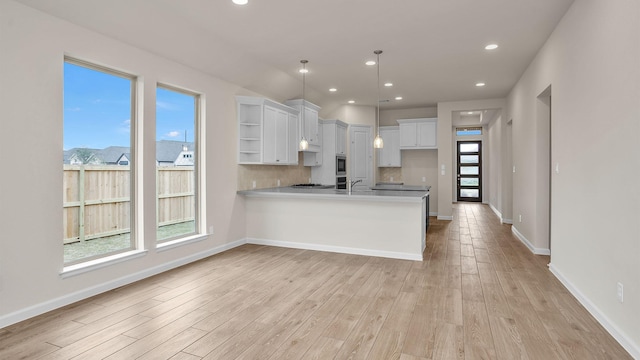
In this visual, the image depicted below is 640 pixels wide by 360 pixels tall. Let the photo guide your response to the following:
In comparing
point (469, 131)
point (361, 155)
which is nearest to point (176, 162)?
point (361, 155)

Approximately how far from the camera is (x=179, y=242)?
4.33 metres

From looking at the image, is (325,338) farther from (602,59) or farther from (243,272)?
(602,59)

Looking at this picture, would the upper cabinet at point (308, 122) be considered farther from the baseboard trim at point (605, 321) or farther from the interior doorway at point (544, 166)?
the baseboard trim at point (605, 321)

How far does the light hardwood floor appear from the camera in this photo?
7.41ft

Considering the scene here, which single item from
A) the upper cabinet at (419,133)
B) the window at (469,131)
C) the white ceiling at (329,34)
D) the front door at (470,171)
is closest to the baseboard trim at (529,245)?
the white ceiling at (329,34)

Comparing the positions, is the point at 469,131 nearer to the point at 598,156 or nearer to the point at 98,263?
the point at 598,156

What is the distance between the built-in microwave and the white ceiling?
232cm

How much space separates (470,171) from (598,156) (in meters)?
10.1

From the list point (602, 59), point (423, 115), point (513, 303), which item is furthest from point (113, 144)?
point (423, 115)

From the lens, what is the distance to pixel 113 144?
12.0 ft

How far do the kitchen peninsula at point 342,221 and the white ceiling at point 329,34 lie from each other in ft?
6.44

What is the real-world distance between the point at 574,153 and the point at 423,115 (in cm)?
582

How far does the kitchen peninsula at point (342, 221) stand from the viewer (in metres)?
4.54

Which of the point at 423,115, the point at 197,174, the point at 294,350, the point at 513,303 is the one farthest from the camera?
the point at 423,115
